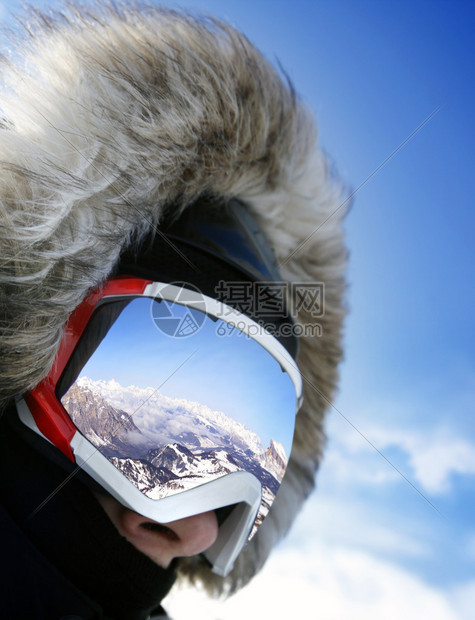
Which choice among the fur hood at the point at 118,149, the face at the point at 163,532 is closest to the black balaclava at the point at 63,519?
the face at the point at 163,532

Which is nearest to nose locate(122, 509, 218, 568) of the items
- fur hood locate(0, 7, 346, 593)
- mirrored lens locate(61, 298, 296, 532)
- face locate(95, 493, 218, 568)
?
face locate(95, 493, 218, 568)

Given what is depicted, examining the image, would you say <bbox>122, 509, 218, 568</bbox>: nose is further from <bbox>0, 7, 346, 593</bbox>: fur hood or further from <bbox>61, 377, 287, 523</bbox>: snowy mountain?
<bbox>0, 7, 346, 593</bbox>: fur hood

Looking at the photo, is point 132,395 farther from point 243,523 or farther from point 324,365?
point 324,365

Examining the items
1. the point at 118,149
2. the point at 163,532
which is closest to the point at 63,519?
the point at 163,532

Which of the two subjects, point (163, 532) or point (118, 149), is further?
point (163, 532)

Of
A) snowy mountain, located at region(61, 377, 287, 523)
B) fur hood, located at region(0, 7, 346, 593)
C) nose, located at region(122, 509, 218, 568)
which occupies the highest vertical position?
fur hood, located at region(0, 7, 346, 593)

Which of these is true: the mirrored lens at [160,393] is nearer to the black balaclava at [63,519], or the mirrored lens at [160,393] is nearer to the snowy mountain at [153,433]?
the snowy mountain at [153,433]

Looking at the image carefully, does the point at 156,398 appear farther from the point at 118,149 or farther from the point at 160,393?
the point at 118,149
